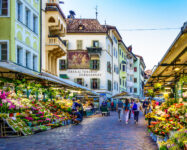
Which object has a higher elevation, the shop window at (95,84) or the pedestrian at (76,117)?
the shop window at (95,84)

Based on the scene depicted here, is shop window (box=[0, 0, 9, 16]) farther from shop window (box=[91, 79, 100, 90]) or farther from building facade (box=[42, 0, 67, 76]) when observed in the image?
shop window (box=[91, 79, 100, 90])

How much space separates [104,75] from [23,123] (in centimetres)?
4100

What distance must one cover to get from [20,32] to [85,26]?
34766 mm

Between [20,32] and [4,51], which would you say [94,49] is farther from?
[4,51]

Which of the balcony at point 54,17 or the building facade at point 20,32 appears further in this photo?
the balcony at point 54,17

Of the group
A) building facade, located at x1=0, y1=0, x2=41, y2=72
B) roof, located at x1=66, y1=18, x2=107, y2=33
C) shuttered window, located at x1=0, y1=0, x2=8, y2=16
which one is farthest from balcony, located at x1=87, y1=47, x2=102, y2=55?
shuttered window, located at x1=0, y1=0, x2=8, y2=16

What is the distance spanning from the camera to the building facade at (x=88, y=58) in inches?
2226

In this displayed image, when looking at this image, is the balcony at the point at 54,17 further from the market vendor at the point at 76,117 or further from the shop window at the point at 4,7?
the market vendor at the point at 76,117

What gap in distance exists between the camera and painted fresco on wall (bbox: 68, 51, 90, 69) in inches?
2237

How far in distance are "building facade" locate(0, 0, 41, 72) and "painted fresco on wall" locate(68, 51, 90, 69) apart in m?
27.1

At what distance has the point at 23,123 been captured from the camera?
1584cm

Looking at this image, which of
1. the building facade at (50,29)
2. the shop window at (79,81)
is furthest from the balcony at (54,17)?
the shop window at (79,81)

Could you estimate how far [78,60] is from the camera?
188 feet

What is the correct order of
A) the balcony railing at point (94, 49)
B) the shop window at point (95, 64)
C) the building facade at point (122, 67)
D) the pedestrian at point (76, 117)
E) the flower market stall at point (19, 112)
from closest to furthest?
the flower market stall at point (19, 112) → the pedestrian at point (76, 117) → the balcony railing at point (94, 49) → the shop window at point (95, 64) → the building facade at point (122, 67)
